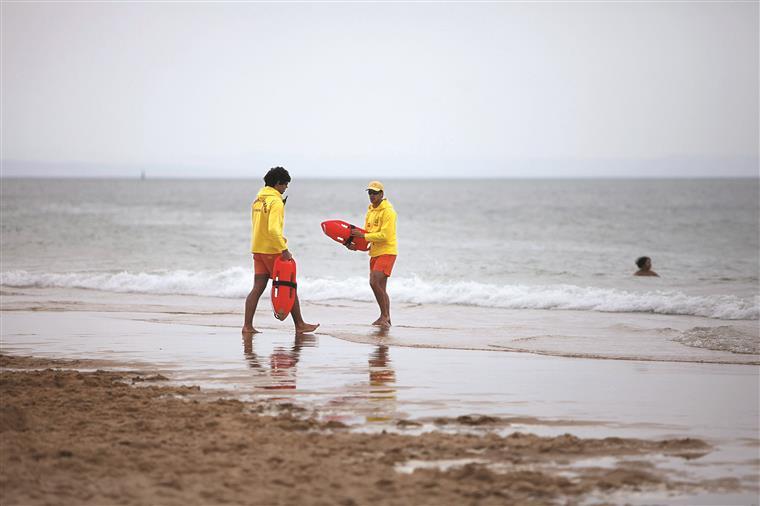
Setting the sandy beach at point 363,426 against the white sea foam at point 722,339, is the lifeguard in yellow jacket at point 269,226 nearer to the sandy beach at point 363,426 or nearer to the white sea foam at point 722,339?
the sandy beach at point 363,426

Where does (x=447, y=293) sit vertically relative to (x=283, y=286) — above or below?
below

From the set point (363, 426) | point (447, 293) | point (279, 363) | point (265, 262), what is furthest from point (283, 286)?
point (447, 293)

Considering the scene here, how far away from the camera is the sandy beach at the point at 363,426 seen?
4590mm

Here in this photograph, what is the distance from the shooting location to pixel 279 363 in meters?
8.53

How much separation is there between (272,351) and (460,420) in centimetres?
366

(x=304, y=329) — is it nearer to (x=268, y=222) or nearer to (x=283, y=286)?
(x=283, y=286)

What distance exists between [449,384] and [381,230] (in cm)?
388

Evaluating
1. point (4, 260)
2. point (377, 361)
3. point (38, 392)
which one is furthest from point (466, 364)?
point (4, 260)

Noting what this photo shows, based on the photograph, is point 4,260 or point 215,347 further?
point 4,260

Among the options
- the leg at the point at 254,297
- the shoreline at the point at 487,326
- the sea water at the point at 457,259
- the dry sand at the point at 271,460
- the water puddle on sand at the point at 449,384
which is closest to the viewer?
the dry sand at the point at 271,460

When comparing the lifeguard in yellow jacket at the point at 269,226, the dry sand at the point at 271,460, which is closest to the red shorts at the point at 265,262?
the lifeguard in yellow jacket at the point at 269,226

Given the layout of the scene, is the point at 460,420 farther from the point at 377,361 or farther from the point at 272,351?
the point at 272,351

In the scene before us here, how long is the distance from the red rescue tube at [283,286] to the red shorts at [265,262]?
0.23 feet

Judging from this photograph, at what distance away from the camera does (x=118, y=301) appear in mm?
15430
